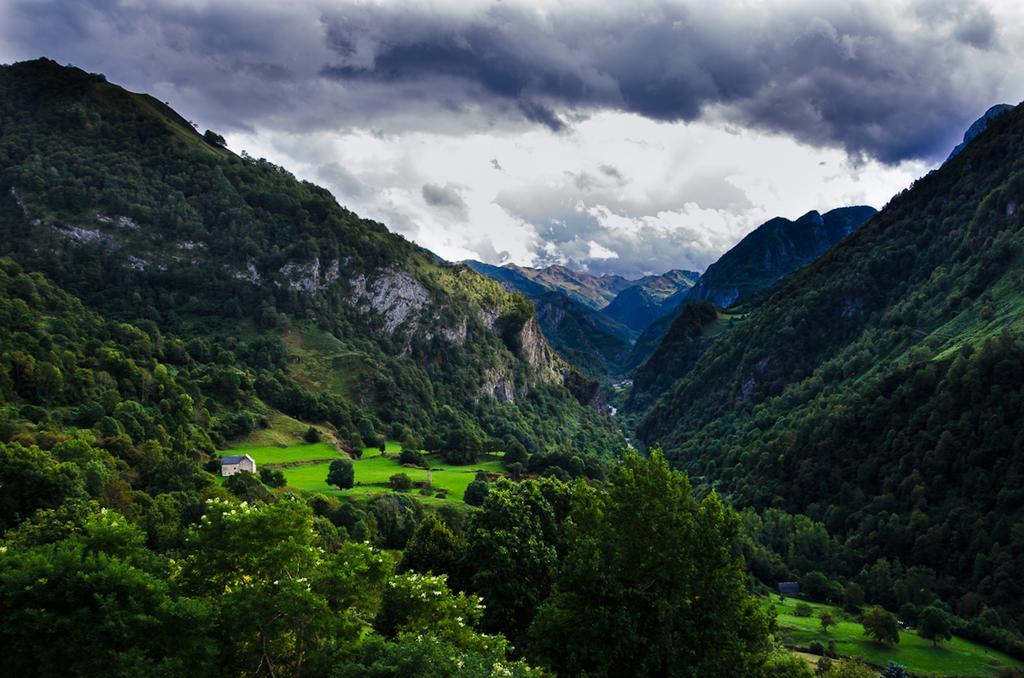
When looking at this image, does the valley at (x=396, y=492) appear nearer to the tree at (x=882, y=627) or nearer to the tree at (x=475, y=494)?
the tree at (x=882, y=627)

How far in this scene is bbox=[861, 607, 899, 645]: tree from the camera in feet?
270

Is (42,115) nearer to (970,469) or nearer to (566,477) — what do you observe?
(566,477)

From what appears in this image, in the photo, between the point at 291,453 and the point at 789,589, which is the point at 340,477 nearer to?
the point at 291,453

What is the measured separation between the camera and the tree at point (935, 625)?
82.3m

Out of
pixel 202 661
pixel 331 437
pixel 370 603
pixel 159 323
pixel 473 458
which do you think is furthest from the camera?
pixel 159 323

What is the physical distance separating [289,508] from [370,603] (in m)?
5.89

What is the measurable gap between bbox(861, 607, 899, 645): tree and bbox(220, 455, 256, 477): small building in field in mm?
84977

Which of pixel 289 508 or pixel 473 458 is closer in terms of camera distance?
pixel 289 508

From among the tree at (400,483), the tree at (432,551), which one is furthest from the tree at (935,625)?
the tree at (400,483)

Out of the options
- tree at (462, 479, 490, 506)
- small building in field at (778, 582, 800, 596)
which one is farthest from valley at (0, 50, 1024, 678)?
tree at (462, 479, 490, 506)

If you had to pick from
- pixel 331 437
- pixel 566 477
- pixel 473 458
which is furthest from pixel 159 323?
pixel 566 477

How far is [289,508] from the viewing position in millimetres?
29141

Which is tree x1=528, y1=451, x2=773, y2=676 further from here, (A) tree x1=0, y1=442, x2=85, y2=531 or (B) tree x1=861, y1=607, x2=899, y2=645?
(B) tree x1=861, y1=607, x2=899, y2=645

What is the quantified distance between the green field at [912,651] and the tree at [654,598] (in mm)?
61112
